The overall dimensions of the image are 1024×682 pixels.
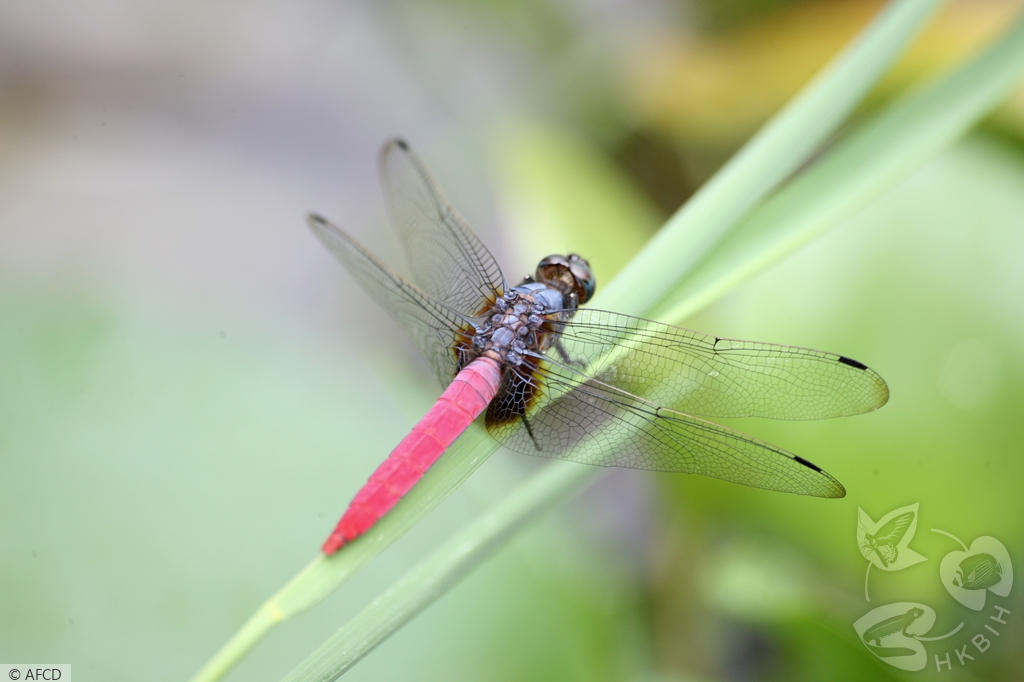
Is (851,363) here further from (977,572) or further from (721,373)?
(977,572)

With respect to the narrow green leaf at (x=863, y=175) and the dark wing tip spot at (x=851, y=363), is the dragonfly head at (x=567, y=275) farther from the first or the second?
the dark wing tip spot at (x=851, y=363)

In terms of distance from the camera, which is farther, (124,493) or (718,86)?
(718,86)

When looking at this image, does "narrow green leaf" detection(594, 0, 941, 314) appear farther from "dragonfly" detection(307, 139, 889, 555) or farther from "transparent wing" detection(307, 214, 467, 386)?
"transparent wing" detection(307, 214, 467, 386)

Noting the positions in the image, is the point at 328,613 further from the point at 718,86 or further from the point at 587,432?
the point at 718,86

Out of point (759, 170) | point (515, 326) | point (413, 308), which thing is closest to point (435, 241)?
point (413, 308)

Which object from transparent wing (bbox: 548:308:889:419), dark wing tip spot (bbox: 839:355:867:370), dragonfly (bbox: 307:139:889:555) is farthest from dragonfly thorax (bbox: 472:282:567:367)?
dark wing tip spot (bbox: 839:355:867:370)

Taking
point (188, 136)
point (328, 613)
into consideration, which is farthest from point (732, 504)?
point (188, 136)
